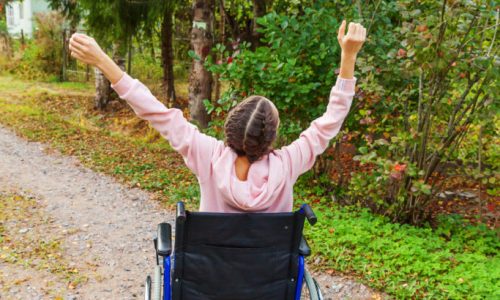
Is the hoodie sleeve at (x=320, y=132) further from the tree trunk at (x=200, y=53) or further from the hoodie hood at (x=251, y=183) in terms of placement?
the tree trunk at (x=200, y=53)

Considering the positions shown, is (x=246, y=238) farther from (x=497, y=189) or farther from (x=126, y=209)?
(x=126, y=209)

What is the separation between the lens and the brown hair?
6.52ft

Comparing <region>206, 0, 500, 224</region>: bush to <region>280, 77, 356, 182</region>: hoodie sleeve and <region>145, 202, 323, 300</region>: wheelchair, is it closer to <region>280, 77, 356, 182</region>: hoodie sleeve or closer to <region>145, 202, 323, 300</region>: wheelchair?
<region>280, 77, 356, 182</region>: hoodie sleeve

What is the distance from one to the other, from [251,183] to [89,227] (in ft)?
12.2

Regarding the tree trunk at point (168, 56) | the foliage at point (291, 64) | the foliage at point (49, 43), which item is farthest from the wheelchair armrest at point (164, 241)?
the foliage at point (49, 43)

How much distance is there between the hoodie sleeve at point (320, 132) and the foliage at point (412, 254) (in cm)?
207

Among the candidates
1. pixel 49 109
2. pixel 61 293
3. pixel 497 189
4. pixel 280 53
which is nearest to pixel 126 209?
pixel 61 293

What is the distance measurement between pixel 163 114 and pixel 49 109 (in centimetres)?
1181

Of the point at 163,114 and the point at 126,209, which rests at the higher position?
the point at 163,114

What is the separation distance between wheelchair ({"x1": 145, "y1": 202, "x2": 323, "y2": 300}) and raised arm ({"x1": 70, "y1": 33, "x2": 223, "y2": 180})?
24 cm

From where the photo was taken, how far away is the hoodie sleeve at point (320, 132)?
7.09 ft

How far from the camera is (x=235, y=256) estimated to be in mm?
2174

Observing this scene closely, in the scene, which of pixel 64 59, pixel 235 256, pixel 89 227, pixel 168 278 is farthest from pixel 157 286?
pixel 64 59

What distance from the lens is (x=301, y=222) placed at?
2154 millimetres
